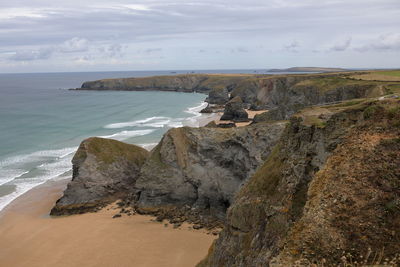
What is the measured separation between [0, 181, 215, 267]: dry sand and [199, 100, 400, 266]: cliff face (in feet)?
24.5

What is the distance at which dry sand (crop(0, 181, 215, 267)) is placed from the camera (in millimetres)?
23625

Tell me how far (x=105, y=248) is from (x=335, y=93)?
148ft

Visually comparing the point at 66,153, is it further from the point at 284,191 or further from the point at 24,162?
the point at 284,191

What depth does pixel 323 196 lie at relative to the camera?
1217cm

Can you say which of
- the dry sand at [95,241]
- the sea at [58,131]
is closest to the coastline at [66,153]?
the sea at [58,131]

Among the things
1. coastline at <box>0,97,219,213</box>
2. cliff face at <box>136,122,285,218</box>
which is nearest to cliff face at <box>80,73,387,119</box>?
coastline at <box>0,97,219,213</box>

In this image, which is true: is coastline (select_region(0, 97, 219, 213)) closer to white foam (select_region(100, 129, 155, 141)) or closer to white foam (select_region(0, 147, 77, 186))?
white foam (select_region(0, 147, 77, 186))

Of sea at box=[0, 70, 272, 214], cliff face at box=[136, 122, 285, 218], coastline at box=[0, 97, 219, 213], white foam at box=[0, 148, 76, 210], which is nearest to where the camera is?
cliff face at box=[136, 122, 285, 218]

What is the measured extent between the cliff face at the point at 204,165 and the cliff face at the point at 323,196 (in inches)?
469

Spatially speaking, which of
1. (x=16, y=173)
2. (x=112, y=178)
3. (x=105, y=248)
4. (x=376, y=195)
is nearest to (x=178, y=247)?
(x=105, y=248)

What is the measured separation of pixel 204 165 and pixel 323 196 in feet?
61.8

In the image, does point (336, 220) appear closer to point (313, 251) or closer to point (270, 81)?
point (313, 251)

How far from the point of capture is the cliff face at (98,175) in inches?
1305

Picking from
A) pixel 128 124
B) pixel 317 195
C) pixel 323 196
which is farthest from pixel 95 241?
pixel 128 124
